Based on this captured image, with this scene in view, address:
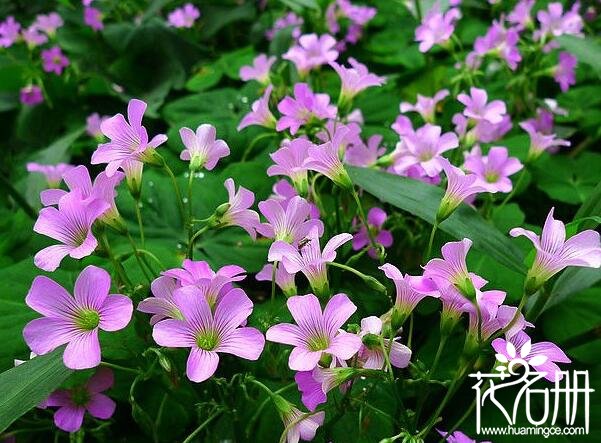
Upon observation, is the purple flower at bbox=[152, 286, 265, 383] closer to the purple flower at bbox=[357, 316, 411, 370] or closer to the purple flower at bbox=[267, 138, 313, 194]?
the purple flower at bbox=[357, 316, 411, 370]

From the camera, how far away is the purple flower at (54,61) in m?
1.75

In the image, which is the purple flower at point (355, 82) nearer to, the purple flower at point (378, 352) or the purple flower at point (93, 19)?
the purple flower at point (378, 352)

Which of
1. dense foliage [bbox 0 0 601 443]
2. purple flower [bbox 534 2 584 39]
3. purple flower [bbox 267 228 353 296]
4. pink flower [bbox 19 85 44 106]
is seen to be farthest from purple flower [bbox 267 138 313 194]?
pink flower [bbox 19 85 44 106]

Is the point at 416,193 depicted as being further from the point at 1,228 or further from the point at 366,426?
the point at 1,228

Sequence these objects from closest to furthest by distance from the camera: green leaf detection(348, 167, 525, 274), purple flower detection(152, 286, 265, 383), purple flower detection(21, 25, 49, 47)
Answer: purple flower detection(152, 286, 265, 383) < green leaf detection(348, 167, 525, 274) < purple flower detection(21, 25, 49, 47)

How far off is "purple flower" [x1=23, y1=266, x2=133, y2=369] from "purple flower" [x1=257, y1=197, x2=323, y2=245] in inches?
7.5

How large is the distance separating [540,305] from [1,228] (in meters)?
0.92

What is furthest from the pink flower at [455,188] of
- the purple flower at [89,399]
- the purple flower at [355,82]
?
the purple flower at [89,399]

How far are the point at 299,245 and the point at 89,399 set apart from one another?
12.3 inches

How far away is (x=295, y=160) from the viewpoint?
0.80 meters

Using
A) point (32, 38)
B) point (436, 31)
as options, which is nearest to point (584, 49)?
point (436, 31)

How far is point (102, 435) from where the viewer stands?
2.73 feet

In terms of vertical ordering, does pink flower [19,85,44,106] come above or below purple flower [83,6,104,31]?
below

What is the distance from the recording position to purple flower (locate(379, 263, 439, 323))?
0.63 metres
